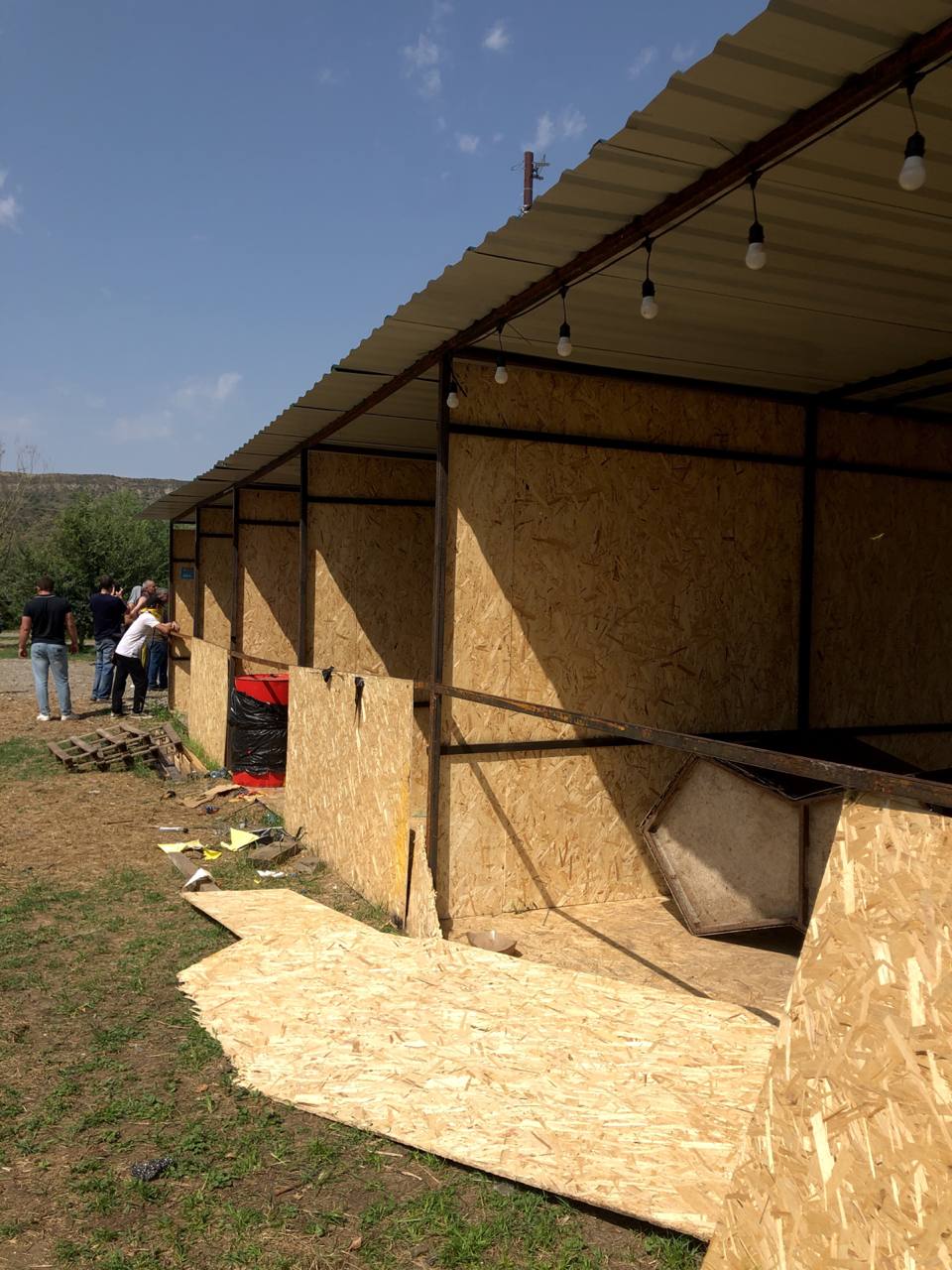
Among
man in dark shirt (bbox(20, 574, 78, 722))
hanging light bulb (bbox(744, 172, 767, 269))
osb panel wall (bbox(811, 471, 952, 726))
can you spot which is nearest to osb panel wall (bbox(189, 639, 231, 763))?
man in dark shirt (bbox(20, 574, 78, 722))

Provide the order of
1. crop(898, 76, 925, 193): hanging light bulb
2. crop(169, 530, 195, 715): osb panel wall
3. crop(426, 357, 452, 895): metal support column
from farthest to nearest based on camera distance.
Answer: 1. crop(169, 530, 195, 715): osb panel wall
2. crop(426, 357, 452, 895): metal support column
3. crop(898, 76, 925, 193): hanging light bulb

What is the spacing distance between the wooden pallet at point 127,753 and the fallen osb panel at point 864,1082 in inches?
366

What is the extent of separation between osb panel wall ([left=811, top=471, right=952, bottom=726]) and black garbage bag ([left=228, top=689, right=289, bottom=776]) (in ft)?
18.4

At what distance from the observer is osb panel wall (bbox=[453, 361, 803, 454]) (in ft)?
20.0

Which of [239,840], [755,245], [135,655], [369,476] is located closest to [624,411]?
[755,245]

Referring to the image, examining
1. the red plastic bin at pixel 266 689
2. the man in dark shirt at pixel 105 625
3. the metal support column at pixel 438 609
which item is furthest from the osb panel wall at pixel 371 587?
the man in dark shirt at pixel 105 625

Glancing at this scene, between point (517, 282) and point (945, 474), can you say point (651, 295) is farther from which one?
point (945, 474)

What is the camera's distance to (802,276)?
471 cm

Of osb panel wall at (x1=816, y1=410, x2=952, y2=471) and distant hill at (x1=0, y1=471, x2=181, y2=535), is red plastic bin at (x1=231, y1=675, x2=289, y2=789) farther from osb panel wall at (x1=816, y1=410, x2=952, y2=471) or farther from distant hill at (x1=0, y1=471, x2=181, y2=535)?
distant hill at (x1=0, y1=471, x2=181, y2=535)

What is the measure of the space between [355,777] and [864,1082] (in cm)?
488

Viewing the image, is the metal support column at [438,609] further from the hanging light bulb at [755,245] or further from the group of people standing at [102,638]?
the group of people standing at [102,638]

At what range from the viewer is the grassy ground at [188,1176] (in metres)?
3.04

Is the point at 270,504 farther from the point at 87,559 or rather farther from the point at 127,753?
the point at 87,559

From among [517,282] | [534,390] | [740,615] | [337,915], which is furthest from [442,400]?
[337,915]
